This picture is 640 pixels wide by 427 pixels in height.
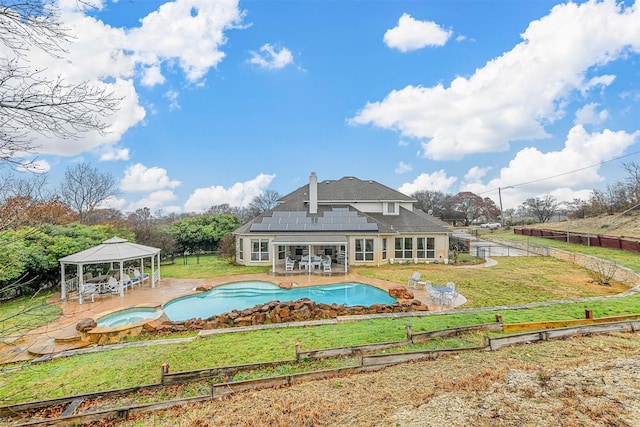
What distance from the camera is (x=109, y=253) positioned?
14.0m

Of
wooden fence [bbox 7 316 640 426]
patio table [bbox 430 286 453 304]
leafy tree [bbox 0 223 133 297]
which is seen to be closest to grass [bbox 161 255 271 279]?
leafy tree [bbox 0 223 133 297]

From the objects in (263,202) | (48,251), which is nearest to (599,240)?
(48,251)

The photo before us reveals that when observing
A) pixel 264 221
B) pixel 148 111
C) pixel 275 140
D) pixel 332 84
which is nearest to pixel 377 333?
pixel 264 221

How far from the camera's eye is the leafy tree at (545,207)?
56938 mm

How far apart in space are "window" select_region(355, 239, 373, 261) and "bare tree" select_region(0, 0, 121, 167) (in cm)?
1907

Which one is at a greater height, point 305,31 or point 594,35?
point 305,31

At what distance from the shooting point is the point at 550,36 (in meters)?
15.3

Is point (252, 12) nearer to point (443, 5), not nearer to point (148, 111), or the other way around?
point (148, 111)

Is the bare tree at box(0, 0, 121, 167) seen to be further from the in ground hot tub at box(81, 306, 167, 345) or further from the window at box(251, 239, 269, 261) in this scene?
the window at box(251, 239, 269, 261)

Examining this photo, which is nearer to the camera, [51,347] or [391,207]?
[51,347]

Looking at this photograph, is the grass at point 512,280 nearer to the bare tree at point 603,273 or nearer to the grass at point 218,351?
the bare tree at point 603,273

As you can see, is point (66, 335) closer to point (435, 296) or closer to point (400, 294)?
point (400, 294)

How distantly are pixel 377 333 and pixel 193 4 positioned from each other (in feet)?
40.9

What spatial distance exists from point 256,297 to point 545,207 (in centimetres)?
6525
